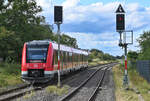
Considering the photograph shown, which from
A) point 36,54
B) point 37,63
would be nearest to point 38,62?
point 37,63

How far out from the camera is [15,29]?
33625 millimetres

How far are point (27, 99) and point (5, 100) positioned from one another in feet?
3.33

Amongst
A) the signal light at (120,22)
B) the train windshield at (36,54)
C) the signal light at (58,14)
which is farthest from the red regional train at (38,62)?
the signal light at (120,22)

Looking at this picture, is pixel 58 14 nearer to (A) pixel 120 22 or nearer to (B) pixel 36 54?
(B) pixel 36 54

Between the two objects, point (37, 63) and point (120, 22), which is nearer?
point (120, 22)

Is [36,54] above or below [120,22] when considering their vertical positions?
below

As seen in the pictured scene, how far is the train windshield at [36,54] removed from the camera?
1728 cm

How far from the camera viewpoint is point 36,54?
17.5 metres

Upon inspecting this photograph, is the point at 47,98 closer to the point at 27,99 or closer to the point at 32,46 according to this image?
the point at 27,99

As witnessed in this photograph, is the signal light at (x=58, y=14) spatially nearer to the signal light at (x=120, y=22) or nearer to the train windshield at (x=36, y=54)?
the train windshield at (x=36, y=54)

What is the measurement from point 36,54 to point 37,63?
0.66 meters

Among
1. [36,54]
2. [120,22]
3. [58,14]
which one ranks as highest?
[58,14]

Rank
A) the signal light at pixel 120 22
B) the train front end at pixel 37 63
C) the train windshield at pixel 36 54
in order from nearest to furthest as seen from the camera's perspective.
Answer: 1. the signal light at pixel 120 22
2. the train front end at pixel 37 63
3. the train windshield at pixel 36 54

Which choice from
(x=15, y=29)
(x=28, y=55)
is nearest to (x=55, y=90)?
(x=28, y=55)
